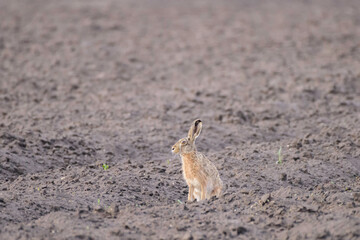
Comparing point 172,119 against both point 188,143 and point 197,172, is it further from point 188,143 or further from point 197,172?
point 197,172

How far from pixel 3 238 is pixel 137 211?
4.87 feet

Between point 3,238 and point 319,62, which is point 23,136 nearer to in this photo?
point 3,238

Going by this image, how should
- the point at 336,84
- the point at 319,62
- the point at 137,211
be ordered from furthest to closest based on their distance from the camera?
the point at 319,62
the point at 336,84
the point at 137,211

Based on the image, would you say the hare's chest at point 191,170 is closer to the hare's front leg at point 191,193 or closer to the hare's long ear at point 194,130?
the hare's front leg at point 191,193

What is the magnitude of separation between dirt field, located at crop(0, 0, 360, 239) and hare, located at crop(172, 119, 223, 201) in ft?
0.71

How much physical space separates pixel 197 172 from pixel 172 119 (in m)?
4.12

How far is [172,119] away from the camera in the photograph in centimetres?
1109

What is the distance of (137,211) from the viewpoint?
20.8 feet

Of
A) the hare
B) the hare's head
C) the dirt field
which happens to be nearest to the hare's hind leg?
the hare

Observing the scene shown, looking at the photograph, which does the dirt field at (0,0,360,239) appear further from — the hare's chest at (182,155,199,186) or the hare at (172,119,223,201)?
the hare's chest at (182,155,199,186)

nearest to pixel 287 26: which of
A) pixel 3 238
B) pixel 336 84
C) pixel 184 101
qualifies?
pixel 336 84

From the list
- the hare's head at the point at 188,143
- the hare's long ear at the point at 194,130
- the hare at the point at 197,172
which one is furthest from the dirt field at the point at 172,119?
the hare's long ear at the point at 194,130

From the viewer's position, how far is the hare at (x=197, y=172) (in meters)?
7.02

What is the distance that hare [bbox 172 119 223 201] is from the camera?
7020 millimetres
